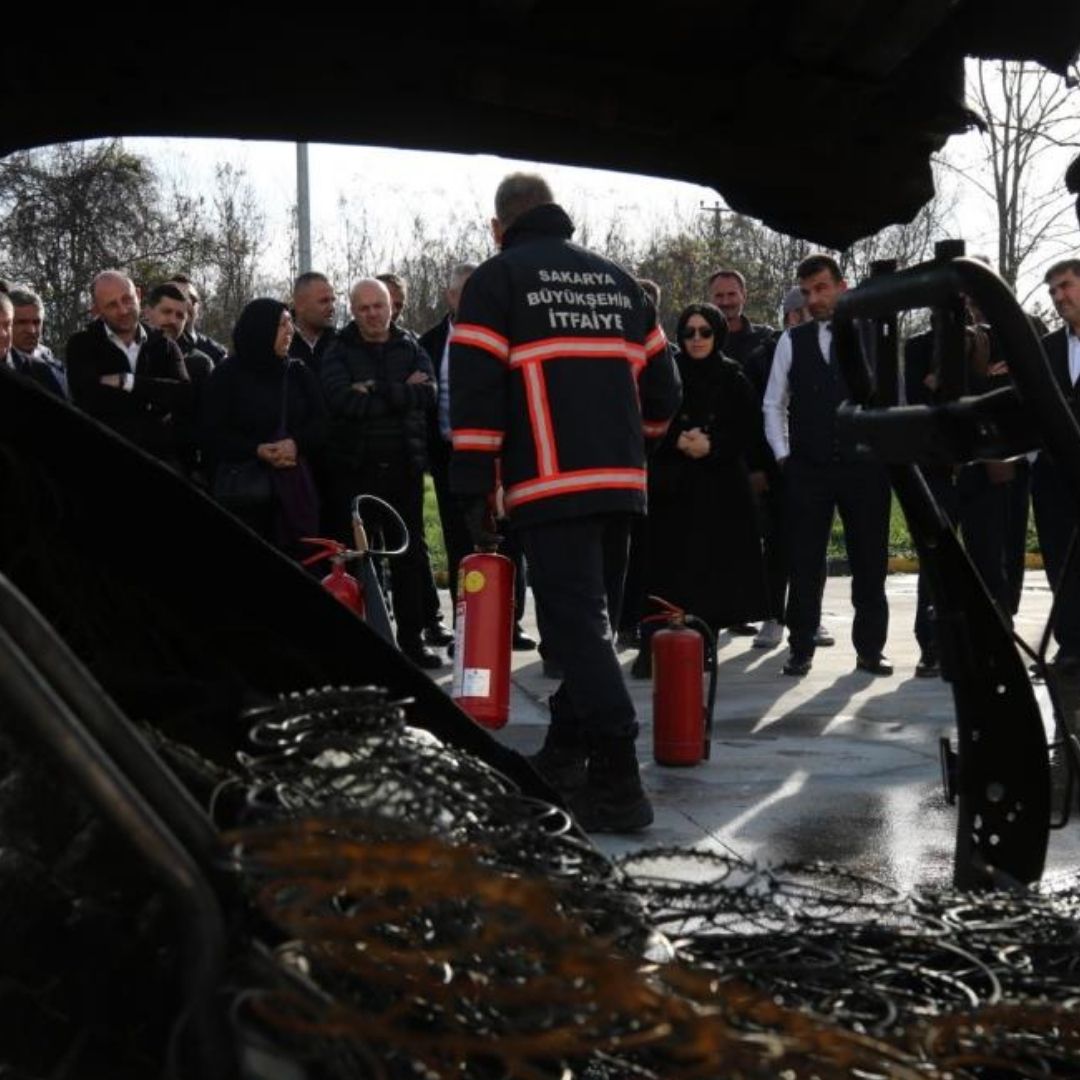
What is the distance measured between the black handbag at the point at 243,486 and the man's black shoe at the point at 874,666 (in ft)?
11.6

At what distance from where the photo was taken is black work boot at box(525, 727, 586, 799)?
20.8 feet

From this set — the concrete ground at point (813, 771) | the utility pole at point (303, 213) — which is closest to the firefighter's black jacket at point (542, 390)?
the concrete ground at point (813, 771)

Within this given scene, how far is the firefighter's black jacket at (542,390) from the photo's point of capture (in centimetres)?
595

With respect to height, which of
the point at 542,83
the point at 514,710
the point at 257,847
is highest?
the point at 542,83

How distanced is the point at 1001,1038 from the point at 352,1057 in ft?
1.94

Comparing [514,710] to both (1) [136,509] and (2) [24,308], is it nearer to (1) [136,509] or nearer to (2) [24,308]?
(2) [24,308]

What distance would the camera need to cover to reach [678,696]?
6938 mm

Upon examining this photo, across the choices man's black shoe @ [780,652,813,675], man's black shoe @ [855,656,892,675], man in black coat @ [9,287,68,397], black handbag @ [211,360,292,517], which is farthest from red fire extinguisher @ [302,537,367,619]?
man's black shoe @ [855,656,892,675]

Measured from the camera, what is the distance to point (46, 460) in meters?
2.11

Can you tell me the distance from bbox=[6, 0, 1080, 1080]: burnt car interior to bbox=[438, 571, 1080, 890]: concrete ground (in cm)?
153

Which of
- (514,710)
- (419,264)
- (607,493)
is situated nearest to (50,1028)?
(607,493)

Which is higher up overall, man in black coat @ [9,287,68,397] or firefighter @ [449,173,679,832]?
man in black coat @ [9,287,68,397]

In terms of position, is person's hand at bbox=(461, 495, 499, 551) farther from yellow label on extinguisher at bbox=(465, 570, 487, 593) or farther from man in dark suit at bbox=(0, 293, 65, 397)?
man in dark suit at bbox=(0, 293, 65, 397)

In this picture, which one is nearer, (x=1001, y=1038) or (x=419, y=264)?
(x=1001, y=1038)
